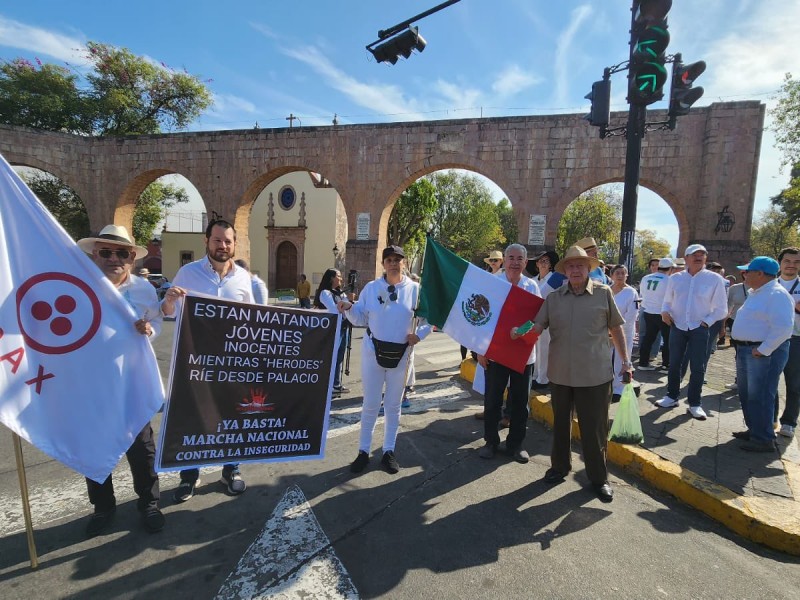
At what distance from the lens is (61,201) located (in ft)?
82.9

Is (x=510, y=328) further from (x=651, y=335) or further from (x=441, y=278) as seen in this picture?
(x=651, y=335)

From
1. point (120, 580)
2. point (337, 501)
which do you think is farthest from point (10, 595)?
point (337, 501)

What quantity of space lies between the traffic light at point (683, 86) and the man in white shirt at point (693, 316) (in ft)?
6.97

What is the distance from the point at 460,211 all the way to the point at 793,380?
1395 inches

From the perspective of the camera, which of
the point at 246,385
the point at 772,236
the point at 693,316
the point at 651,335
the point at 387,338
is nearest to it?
the point at 246,385

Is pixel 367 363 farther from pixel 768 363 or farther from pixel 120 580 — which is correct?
pixel 768 363

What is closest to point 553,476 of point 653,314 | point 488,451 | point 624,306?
point 488,451

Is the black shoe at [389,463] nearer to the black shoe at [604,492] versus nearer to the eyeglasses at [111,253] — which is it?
the black shoe at [604,492]

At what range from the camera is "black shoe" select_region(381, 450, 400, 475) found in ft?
12.2

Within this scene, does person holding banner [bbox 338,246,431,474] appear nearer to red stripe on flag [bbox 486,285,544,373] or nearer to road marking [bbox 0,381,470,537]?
red stripe on flag [bbox 486,285,544,373]

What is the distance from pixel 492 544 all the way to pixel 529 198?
14.0 metres

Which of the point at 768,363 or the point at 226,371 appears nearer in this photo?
the point at 226,371

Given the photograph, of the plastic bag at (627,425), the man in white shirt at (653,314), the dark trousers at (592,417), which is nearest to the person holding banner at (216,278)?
the dark trousers at (592,417)

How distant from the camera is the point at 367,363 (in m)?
3.74
